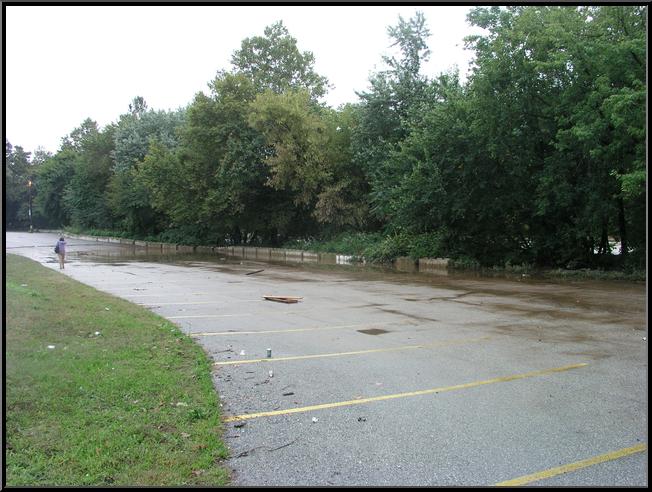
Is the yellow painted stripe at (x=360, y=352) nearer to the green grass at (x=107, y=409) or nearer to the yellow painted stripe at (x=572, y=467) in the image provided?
the green grass at (x=107, y=409)

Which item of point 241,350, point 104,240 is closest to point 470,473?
point 241,350

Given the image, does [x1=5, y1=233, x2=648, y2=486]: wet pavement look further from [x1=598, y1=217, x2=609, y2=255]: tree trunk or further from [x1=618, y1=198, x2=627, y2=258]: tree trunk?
[x1=598, y1=217, x2=609, y2=255]: tree trunk

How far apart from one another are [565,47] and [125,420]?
19.5 metres

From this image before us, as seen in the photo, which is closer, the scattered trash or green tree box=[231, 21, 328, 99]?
the scattered trash

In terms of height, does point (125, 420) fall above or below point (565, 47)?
below

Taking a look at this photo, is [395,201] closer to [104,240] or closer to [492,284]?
[492,284]

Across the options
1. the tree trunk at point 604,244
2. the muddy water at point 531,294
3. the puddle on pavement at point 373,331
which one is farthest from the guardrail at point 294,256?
the puddle on pavement at point 373,331

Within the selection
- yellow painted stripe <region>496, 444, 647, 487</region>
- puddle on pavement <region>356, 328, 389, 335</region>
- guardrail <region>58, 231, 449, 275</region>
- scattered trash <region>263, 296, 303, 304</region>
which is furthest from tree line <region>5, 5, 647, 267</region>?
scattered trash <region>263, 296, 303, 304</region>

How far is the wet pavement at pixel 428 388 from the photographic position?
4184mm

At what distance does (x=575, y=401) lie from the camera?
5691mm

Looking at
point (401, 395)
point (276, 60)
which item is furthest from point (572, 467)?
point (276, 60)

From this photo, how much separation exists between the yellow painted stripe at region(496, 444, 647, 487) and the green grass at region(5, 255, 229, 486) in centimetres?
211

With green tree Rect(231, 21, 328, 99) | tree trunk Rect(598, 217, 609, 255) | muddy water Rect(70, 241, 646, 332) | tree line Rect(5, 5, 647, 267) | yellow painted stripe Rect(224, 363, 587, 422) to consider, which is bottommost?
yellow painted stripe Rect(224, 363, 587, 422)

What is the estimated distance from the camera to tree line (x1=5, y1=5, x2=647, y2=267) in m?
17.9
